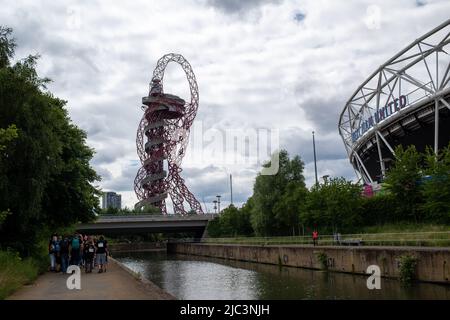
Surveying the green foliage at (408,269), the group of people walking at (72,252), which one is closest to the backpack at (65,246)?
the group of people walking at (72,252)

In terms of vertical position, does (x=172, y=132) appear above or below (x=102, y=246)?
above

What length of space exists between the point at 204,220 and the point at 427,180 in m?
56.3

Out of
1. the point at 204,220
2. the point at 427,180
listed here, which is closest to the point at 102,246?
the point at 427,180

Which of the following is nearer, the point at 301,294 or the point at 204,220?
the point at 301,294

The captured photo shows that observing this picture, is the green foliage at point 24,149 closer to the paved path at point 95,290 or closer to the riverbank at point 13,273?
the riverbank at point 13,273

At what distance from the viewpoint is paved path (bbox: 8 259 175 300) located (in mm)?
13297

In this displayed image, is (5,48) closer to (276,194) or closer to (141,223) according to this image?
(276,194)

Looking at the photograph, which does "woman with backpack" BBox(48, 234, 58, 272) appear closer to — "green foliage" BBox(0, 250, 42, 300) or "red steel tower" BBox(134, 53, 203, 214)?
"green foliage" BBox(0, 250, 42, 300)

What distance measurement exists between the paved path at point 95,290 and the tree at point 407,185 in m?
22.9

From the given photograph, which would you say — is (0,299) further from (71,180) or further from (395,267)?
(395,267)

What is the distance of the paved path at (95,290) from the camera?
13.3 meters

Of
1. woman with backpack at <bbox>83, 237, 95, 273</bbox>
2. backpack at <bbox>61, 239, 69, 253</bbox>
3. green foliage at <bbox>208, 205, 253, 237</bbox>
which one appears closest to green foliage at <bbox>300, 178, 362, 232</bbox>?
woman with backpack at <bbox>83, 237, 95, 273</bbox>

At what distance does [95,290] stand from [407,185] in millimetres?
26267

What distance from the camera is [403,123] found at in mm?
53531
